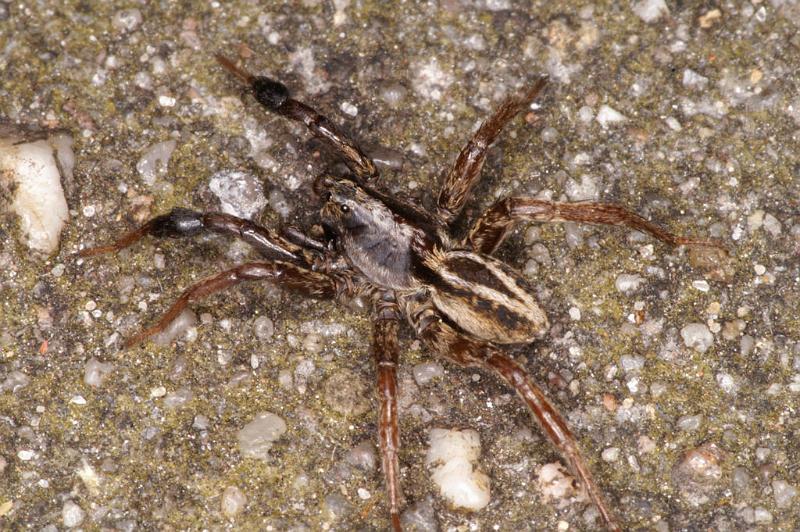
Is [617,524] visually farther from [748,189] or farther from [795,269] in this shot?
[748,189]

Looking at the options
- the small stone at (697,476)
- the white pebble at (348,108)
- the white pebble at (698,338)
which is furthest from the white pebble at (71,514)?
the white pebble at (698,338)

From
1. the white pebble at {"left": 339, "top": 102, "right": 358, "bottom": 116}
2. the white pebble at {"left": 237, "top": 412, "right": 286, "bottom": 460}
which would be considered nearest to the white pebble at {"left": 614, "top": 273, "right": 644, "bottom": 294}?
the white pebble at {"left": 339, "top": 102, "right": 358, "bottom": 116}

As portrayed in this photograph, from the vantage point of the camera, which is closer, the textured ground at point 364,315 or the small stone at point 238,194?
the textured ground at point 364,315

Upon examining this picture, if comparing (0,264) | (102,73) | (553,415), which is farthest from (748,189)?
(0,264)

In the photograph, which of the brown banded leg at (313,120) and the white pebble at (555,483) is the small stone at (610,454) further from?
the brown banded leg at (313,120)

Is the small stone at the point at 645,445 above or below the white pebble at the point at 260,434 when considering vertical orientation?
above

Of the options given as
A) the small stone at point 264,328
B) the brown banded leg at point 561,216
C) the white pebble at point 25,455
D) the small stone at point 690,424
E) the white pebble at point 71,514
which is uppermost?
the brown banded leg at point 561,216

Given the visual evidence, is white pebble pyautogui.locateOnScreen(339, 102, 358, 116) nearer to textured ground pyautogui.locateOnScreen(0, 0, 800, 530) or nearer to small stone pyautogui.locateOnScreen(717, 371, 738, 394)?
textured ground pyautogui.locateOnScreen(0, 0, 800, 530)
